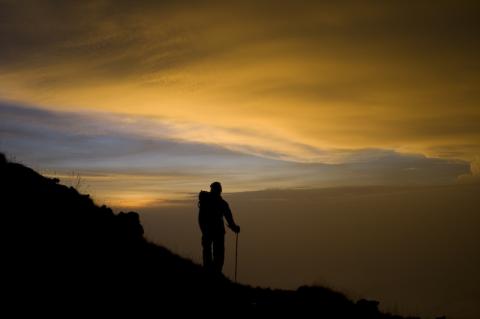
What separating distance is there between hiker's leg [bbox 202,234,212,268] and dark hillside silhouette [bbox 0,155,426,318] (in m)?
0.33

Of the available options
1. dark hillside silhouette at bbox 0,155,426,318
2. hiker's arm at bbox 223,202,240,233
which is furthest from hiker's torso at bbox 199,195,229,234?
dark hillside silhouette at bbox 0,155,426,318

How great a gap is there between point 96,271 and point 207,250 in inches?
170

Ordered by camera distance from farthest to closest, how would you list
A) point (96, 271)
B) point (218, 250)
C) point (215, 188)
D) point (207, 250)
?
point (207, 250) < point (218, 250) < point (215, 188) < point (96, 271)

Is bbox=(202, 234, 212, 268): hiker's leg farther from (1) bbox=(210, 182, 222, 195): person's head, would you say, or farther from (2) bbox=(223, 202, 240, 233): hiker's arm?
(1) bbox=(210, 182, 222, 195): person's head

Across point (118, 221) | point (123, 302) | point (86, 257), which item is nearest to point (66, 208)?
point (118, 221)

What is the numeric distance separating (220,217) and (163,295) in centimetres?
392

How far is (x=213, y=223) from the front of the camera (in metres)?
15.5

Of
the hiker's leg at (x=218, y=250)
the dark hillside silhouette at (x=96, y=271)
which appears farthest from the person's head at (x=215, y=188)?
the dark hillside silhouette at (x=96, y=271)

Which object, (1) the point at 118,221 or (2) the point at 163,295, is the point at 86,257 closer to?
(2) the point at 163,295

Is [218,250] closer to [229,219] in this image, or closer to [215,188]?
[229,219]

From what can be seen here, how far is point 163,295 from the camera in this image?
40.0ft

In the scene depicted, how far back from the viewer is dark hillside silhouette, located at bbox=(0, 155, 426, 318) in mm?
10523

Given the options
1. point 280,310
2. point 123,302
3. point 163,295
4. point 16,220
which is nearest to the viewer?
point 123,302

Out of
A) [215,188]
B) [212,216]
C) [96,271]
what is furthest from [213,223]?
[96,271]
